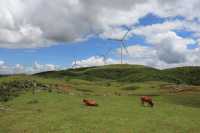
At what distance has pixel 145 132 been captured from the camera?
95.8 feet

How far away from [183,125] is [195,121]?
3.63m

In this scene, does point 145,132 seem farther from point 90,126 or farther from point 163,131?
point 90,126

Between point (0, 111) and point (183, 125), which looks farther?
point (0, 111)

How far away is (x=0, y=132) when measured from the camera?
30828mm

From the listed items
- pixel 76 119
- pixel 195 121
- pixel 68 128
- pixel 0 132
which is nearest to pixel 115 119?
pixel 76 119

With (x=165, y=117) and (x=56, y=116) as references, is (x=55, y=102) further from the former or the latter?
(x=165, y=117)

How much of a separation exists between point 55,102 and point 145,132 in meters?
25.4

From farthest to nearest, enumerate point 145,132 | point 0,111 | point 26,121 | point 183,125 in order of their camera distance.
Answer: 1. point 0,111
2. point 26,121
3. point 183,125
4. point 145,132

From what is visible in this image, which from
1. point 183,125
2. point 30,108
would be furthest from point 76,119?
point 30,108

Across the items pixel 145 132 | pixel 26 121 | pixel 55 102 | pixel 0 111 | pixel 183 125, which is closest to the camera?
pixel 145 132

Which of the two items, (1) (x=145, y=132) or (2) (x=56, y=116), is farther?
(2) (x=56, y=116)

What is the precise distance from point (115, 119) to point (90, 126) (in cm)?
452

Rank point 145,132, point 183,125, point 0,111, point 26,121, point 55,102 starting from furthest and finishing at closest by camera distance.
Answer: point 55,102, point 0,111, point 26,121, point 183,125, point 145,132

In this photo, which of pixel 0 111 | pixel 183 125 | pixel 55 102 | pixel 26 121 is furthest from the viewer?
pixel 55 102
